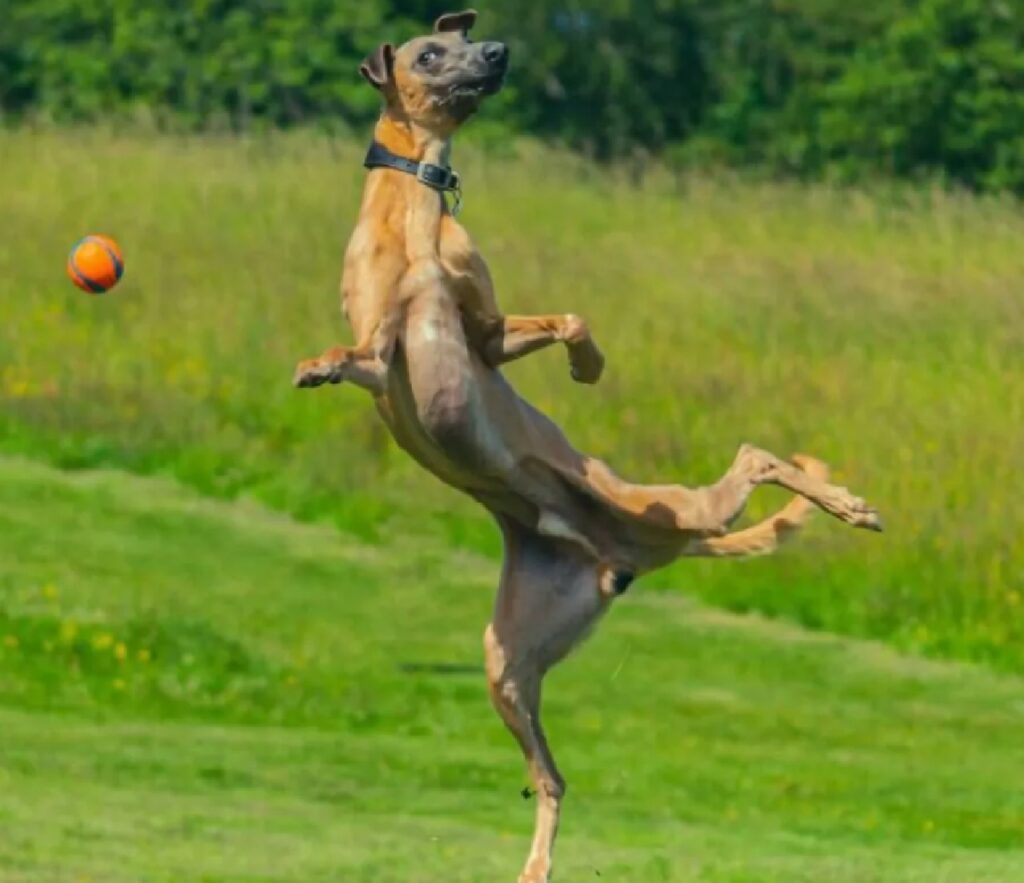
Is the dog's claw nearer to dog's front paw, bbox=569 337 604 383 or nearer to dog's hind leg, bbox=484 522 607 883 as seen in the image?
dog's front paw, bbox=569 337 604 383

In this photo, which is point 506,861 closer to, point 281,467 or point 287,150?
point 281,467

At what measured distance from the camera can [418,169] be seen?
25.9 feet

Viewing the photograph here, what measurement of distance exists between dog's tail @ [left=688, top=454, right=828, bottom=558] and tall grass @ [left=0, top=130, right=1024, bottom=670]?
25.5 feet

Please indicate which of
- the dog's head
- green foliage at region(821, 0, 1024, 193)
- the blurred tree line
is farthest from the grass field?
green foliage at region(821, 0, 1024, 193)

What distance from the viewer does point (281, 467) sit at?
19438 mm

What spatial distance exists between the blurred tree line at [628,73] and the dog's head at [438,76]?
25.9 metres

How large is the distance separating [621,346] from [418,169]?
41.6 ft

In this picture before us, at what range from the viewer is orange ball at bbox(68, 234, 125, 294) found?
10.0m

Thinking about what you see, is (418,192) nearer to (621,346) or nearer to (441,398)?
(441,398)

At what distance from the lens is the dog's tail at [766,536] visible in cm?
848

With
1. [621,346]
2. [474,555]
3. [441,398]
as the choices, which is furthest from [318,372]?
[621,346]

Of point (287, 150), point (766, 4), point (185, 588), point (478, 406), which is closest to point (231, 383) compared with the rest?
point (185, 588)

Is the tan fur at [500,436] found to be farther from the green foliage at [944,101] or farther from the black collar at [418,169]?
the green foliage at [944,101]

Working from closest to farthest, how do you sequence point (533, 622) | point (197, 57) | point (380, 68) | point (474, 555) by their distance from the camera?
point (380, 68) < point (533, 622) < point (474, 555) < point (197, 57)
